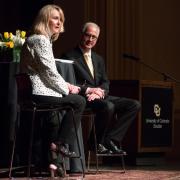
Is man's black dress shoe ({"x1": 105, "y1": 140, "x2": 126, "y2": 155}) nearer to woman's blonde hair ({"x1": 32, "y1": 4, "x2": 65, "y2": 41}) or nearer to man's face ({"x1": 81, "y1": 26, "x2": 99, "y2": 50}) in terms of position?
man's face ({"x1": 81, "y1": 26, "x2": 99, "y2": 50})

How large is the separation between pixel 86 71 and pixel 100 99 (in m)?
0.36

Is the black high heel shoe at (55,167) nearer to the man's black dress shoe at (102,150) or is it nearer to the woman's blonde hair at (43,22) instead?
the man's black dress shoe at (102,150)

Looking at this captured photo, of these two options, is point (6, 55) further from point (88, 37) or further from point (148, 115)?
Result: point (148, 115)

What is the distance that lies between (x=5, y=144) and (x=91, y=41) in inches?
54.3

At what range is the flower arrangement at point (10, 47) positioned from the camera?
7164 millimetres

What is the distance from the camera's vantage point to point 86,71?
302 inches

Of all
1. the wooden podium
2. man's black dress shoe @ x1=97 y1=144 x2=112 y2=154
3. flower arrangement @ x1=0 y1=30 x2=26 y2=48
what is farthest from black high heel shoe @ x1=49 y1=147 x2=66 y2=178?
the wooden podium

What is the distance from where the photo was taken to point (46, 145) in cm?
701

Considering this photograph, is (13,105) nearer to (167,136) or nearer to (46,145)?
(46,145)

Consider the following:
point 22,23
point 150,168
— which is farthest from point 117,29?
point 150,168

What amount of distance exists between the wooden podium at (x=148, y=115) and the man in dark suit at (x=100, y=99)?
3.27 feet

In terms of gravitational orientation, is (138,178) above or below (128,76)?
below

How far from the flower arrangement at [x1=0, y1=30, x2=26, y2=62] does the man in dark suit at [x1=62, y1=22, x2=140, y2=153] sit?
0.66m

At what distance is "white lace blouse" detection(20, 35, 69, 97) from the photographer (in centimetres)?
651
